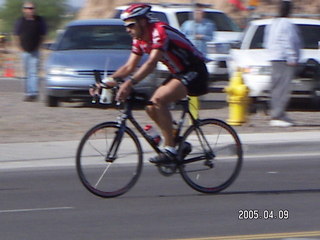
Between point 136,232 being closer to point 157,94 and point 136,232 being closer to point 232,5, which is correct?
point 157,94

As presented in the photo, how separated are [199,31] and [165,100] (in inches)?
369

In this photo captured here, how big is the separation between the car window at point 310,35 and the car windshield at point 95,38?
3437 millimetres

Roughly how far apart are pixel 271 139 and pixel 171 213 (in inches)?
185

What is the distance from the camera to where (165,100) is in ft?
25.9

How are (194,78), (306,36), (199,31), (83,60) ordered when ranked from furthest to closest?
1. (199,31)
2. (306,36)
3. (83,60)
4. (194,78)

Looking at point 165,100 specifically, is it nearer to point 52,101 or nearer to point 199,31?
point 52,101

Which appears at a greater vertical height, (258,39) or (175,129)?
(175,129)

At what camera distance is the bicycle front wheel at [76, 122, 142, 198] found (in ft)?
25.8

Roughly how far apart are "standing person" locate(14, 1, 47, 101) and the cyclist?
824 cm

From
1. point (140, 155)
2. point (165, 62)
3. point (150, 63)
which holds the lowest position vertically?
point (140, 155)

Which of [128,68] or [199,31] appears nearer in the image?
[128,68]

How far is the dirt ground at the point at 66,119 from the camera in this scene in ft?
41.6

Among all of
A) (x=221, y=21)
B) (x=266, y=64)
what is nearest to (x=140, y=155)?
(x=266, y=64)

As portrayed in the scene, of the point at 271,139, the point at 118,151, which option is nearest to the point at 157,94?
the point at 118,151
